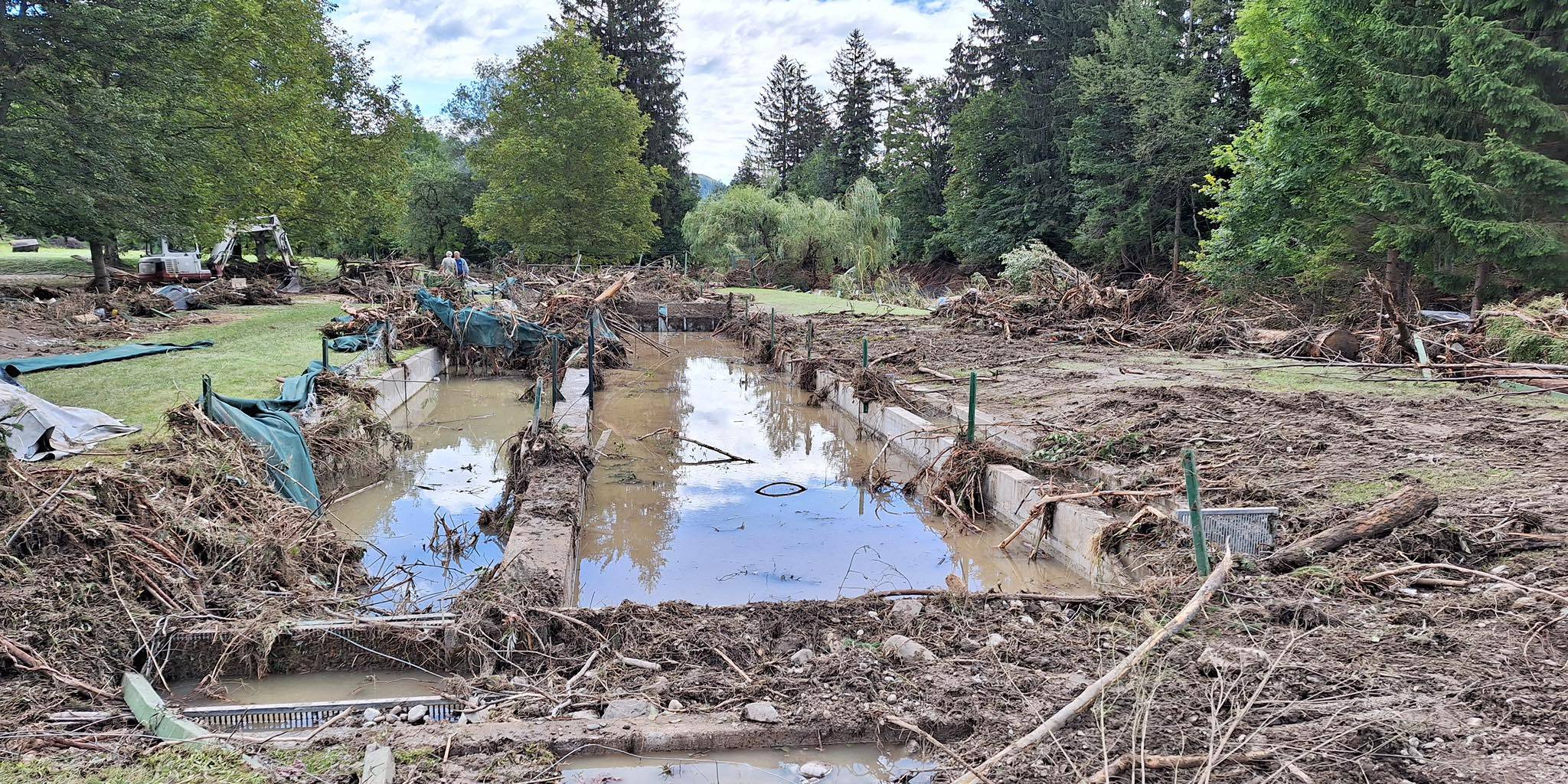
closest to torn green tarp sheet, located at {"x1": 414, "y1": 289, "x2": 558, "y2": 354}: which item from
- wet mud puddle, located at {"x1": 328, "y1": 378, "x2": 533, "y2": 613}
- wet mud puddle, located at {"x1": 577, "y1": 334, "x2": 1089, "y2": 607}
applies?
wet mud puddle, located at {"x1": 328, "y1": 378, "x2": 533, "y2": 613}

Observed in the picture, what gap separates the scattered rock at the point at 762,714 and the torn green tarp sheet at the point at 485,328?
14559mm

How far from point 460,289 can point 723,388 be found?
9.20 meters

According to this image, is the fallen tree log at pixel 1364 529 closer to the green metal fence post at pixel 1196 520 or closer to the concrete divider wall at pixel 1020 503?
the green metal fence post at pixel 1196 520

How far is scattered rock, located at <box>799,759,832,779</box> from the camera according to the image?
3.90 m

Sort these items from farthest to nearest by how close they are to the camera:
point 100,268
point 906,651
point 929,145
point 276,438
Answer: point 929,145, point 100,268, point 276,438, point 906,651

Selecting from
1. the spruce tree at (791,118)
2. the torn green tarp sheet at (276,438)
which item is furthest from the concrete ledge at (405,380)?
the spruce tree at (791,118)

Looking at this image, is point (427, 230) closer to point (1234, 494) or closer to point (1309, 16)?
point (1309, 16)

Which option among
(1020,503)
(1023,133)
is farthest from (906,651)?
(1023,133)

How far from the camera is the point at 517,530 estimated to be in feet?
23.0

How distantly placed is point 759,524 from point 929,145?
49.2 m

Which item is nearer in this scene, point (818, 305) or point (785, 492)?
point (785, 492)

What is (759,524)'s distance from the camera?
8.70 m

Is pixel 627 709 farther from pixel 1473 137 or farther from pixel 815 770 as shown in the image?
pixel 1473 137

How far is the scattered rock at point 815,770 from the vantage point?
12.8 ft
